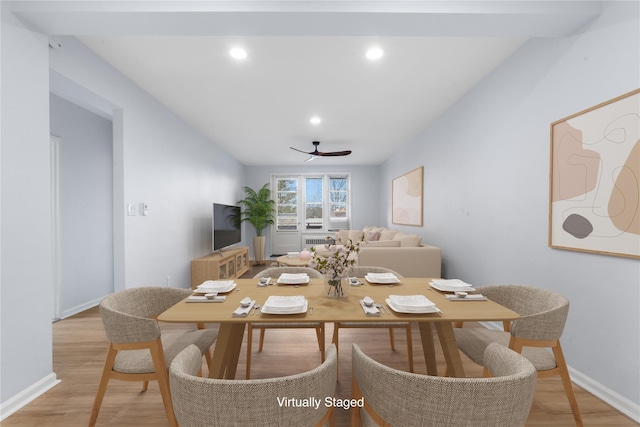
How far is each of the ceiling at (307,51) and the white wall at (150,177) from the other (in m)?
0.19

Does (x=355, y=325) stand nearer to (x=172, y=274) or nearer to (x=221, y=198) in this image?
(x=172, y=274)

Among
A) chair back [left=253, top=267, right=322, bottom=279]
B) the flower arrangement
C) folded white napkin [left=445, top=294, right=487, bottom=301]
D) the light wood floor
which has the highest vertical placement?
the flower arrangement

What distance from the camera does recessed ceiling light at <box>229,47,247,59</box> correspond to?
2.46 meters

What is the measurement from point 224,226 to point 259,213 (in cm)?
196

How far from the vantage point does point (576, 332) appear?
2.05 m

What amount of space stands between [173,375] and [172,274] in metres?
3.32

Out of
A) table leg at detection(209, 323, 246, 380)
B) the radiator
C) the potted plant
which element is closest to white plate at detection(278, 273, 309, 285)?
table leg at detection(209, 323, 246, 380)

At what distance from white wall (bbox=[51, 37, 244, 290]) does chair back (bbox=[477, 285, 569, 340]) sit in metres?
3.28

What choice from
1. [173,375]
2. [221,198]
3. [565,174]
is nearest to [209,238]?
[221,198]

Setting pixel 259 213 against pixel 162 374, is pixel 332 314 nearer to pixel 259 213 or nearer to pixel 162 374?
pixel 162 374

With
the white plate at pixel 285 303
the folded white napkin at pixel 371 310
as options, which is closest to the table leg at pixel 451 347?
the folded white napkin at pixel 371 310

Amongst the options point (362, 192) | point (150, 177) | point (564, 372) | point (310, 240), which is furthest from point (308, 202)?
point (564, 372)

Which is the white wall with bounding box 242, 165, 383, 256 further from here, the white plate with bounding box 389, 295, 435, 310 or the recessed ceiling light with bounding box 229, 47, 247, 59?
the white plate with bounding box 389, 295, 435, 310

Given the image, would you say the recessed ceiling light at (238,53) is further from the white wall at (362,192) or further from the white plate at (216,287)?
the white wall at (362,192)
